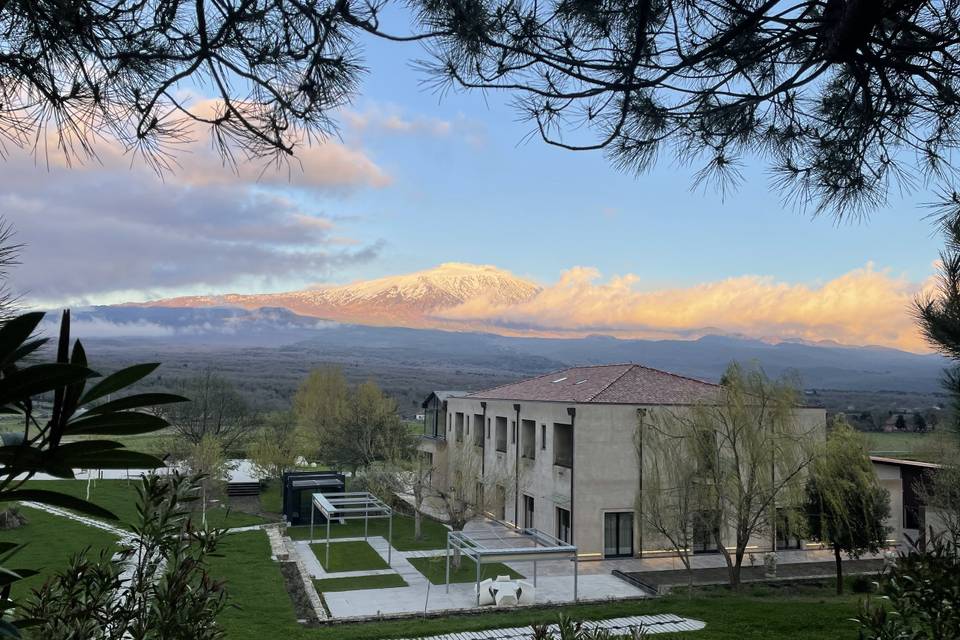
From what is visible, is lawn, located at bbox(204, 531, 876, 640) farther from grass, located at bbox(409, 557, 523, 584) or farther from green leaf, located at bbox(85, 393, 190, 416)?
green leaf, located at bbox(85, 393, 190, 416)

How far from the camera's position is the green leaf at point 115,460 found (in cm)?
133

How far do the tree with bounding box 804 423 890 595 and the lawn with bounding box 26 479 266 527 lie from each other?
1902cm

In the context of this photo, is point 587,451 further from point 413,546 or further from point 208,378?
point 208,378

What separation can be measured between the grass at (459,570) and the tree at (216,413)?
1024 inches

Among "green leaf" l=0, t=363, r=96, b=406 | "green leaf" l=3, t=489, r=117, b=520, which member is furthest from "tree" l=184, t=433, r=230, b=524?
"green leaf" l=0, t=363, r=96, b=406

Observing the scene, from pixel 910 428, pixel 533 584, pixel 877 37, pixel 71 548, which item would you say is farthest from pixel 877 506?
pixel 910 428

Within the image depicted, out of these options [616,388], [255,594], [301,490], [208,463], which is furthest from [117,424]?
[208,463]

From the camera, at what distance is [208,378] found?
154 ft

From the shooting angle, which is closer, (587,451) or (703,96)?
(703,96)

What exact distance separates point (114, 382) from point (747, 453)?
61.0ft

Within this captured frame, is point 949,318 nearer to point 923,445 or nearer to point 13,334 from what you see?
point 13,334

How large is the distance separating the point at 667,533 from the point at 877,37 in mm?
14326

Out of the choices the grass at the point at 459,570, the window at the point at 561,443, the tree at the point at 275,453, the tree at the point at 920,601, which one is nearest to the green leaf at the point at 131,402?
the tree at the point at 920,601

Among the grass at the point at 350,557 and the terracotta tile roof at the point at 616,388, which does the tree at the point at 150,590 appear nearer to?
the grass at the point at 350,557
